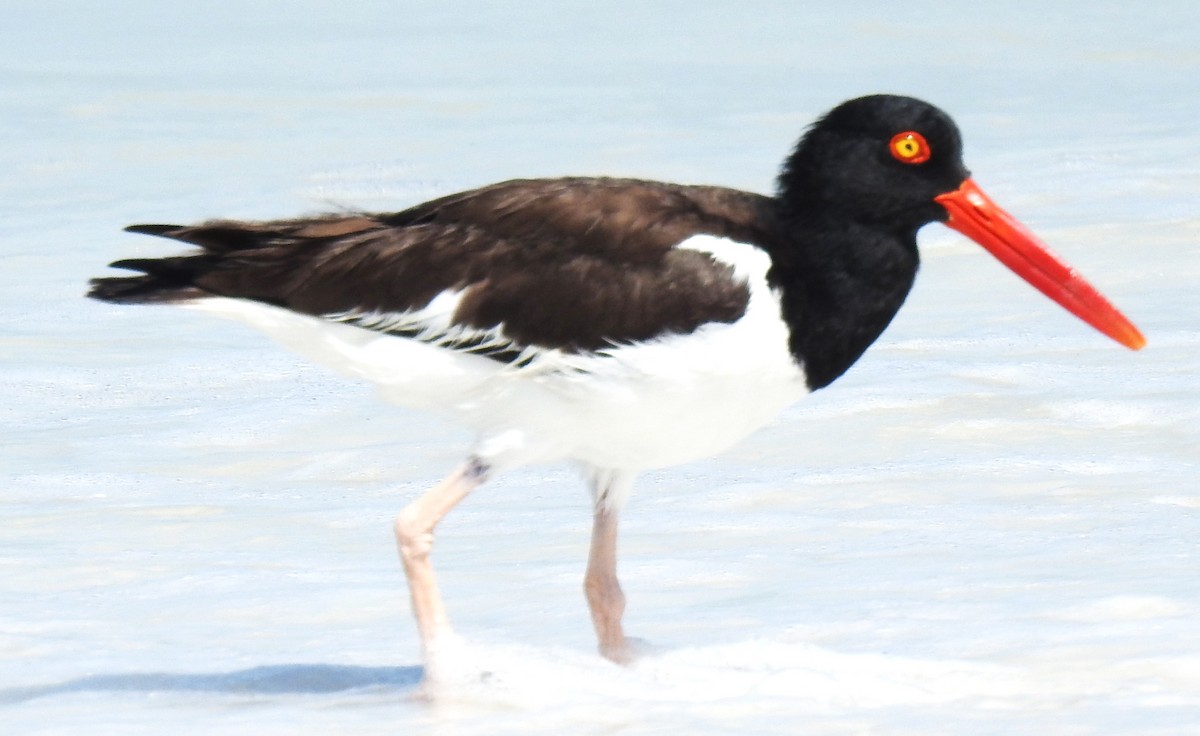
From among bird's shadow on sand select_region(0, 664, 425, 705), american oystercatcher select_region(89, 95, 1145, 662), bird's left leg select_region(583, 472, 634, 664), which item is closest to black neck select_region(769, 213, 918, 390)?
american oystercatcher select_region(89, 95, 1145, 662)

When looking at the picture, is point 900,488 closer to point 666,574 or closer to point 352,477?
point 666,574

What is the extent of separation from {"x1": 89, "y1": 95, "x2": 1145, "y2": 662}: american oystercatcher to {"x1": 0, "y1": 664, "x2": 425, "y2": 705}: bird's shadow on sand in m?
0.25

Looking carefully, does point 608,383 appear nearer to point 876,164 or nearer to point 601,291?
point 601,291

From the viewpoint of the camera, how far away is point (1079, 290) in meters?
6.74

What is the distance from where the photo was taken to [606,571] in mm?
6762

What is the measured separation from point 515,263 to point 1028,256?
5.23 feet

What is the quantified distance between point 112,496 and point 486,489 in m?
1.46

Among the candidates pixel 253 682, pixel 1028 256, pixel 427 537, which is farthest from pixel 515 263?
pixel 1028 256

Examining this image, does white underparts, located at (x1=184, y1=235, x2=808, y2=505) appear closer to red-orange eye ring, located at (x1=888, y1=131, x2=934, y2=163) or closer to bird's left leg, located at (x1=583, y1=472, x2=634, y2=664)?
bird's left leg, located at (x1=583, y1=472, x2=634, y2=664)

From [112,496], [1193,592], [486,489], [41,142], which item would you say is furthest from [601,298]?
[41,142]

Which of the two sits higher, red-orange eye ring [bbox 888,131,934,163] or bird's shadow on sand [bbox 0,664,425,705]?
red-orange eye ring [bbox 888,131,934,163]

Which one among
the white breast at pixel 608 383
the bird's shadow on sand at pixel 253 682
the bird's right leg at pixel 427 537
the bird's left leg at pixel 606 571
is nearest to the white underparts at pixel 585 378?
the white breast at pixel 608 383

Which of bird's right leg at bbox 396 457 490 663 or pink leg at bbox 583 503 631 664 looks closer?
bird's right leg at bbox 396 457 490 663

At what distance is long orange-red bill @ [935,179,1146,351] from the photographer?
21.5 ft
